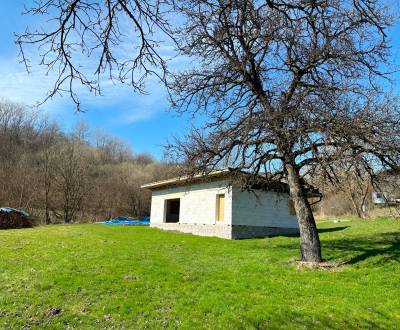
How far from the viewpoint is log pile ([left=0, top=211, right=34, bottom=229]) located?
30.5m

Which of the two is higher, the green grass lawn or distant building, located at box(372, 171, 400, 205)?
distant building, located at box(372, 171, 400, 205)

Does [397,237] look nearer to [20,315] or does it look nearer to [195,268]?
[195,268]

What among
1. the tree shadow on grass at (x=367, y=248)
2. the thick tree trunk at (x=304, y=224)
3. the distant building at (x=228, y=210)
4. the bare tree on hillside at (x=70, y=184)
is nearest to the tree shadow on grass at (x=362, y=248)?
the tree shadow on grass at (x=367, y=248)

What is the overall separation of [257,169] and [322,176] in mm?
2825

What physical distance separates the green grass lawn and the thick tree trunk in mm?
721

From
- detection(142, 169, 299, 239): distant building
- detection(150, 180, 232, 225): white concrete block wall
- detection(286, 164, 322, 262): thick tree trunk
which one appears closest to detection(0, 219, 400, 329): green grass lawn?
detection(286, 164, 322, 262): thick tree trunk

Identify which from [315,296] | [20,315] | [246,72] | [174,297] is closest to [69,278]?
[20,315]

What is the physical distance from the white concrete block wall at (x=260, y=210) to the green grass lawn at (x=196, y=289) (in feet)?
22.3

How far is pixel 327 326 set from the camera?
7043mm

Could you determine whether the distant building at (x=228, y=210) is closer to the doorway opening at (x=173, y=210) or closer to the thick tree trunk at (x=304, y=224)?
the doorway opening at (x=173, y=210)

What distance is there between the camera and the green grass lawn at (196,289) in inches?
293

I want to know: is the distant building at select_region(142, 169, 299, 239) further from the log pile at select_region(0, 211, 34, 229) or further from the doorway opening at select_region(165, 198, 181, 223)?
the log pile at select_region(0, 211, 34, 229)

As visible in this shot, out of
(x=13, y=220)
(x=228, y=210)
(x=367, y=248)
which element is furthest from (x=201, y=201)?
(x=13, y=220)

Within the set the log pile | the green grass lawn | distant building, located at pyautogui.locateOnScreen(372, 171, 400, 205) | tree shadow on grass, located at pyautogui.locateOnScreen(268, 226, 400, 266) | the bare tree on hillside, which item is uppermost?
the bare tree on hillside
